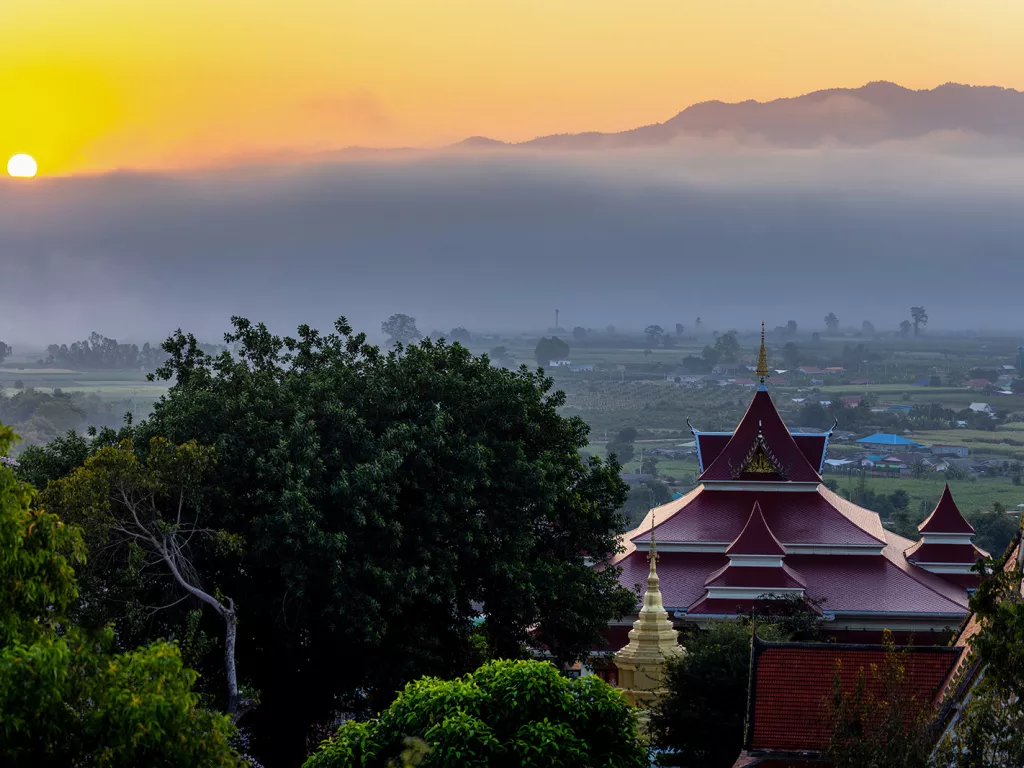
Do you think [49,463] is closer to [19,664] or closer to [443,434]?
[443,434]

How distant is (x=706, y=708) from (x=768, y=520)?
17.0 meters

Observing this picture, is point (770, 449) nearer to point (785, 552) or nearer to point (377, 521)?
point (785, 552)

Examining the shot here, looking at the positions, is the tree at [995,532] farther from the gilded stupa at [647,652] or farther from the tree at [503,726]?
the tree at [503,726]

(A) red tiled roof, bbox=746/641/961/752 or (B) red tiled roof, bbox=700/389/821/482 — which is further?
(B) red tiled roof, bbox=700/389/821/482

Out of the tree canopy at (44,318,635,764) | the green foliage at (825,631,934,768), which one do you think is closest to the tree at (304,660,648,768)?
the green foliage at (825,631,934,768)

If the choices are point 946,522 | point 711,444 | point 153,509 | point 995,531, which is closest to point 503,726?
point 153,509

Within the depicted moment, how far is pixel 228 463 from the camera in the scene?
109 ft

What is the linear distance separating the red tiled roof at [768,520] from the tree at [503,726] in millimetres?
22958

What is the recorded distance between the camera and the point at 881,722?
2255 centimetres

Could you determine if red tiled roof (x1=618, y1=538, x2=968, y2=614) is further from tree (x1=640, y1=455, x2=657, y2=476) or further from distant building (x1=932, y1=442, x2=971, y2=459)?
distant building (x1=932, y1=442, x2=971, y2=459)

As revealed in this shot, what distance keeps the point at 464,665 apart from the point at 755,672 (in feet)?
39.4

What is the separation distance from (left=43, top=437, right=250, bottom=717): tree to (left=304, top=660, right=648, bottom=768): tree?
10.7 ft

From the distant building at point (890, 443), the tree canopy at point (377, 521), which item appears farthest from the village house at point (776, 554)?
the distant building at point (890, 443)

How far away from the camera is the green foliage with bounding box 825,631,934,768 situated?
20.8 m
